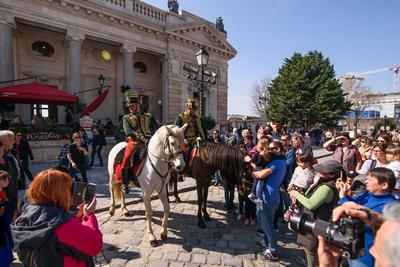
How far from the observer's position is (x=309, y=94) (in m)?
27.9

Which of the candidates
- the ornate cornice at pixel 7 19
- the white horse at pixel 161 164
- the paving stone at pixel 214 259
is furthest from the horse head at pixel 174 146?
the ornate cornice at pixel 7 19

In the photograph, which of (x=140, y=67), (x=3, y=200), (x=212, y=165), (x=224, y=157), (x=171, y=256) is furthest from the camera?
(x=140, y=67)

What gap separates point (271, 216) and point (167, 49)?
20220 millimetres

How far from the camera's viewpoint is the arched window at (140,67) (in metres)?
22.6

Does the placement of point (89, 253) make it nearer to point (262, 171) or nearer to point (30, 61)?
point (262, 171)

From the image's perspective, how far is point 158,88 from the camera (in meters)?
23.8

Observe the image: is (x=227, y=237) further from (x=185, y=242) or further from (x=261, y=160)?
(x=261, y=160)

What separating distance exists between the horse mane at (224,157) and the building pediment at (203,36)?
18247mm

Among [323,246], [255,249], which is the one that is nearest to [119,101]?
[255,249]

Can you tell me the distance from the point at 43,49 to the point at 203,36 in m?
14.2

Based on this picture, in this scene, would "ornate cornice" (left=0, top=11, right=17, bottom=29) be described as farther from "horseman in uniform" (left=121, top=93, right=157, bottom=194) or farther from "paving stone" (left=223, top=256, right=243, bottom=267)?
"paving stone" (left=223, top=256, right=243, bottom=267)

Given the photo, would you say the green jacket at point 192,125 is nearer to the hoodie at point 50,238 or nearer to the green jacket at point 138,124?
the green jacket at point 138,124

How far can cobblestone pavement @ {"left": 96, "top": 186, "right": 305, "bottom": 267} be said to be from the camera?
12.4ft

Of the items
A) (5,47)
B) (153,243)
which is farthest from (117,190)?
(5,47)
